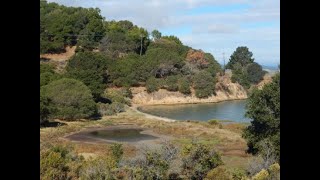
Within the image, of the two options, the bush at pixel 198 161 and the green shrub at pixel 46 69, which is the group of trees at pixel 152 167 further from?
the green shrub at pixel 46 69

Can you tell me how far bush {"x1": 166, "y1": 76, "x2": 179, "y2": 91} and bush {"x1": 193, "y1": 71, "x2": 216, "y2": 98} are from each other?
150 centimetres

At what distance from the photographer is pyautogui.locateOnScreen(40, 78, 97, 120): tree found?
78.3 ft

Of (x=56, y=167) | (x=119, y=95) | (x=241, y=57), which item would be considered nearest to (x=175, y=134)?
(x=56, y=167)

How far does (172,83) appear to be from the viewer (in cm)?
3353

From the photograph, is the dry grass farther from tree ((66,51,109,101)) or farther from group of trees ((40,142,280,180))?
tree ((66,51,109,101))

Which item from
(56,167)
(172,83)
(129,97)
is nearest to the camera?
(56,167)

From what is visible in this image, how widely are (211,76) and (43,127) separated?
16.6 meters

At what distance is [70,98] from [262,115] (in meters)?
11.4

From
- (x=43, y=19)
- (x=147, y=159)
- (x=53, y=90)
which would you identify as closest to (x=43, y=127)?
(x=53, y=90)

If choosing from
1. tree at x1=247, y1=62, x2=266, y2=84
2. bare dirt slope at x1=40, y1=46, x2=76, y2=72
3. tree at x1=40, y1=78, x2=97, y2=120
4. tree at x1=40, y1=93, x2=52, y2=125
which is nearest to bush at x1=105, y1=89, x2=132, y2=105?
bare dirt slope at x1=40, y1=46, x2=76, y2=72

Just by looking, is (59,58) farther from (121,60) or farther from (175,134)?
(175,134)

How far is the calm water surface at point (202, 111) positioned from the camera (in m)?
27.1
